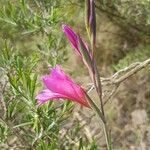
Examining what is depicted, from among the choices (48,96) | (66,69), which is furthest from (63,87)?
(66,69)

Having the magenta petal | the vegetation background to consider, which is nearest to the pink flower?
the magenta petal

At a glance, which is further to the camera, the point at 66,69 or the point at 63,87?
the point at 66,69

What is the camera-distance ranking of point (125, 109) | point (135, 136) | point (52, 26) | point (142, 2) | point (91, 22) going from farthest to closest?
1. point (125, 109)
2. point (135, 136)
3. point (142, 2)
4. point (52, 26)
5. point (91, 22)

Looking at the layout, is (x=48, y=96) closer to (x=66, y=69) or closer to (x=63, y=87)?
(x=63, y=87)

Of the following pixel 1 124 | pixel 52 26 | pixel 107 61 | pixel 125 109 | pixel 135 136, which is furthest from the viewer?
pixel 107 61

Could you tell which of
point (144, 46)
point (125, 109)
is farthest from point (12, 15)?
point (125, 109)

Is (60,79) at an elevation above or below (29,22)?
above

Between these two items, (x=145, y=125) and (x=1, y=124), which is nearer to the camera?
(x=1, y=124)

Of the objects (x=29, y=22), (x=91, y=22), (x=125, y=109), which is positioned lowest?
(x=125, y=109)

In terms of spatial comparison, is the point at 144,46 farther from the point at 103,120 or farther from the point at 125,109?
the point at 103,120
